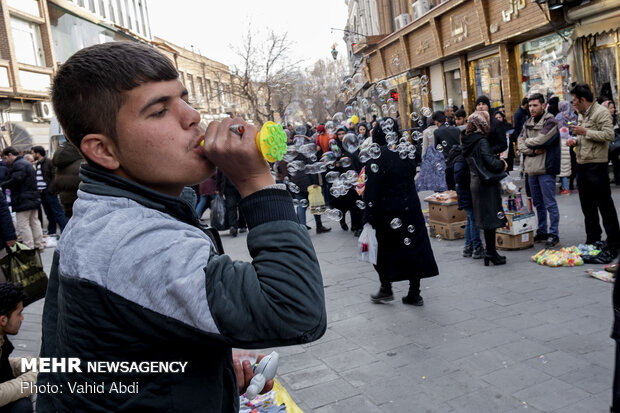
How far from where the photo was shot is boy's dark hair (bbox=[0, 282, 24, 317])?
3.70 meters

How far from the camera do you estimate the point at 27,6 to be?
25266 mm

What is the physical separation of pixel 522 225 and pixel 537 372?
4147 millimetres

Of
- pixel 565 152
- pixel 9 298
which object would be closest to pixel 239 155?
pixel 9 298

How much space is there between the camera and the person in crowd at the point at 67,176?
5656mm

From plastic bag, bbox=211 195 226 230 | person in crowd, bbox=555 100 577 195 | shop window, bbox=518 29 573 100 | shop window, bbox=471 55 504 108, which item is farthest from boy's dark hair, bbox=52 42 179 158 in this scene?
shop window, bbox=471 55 504 108

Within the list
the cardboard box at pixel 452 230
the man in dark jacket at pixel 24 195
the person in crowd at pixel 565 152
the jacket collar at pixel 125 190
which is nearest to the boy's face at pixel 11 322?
the jacket collar at pixel 125 190

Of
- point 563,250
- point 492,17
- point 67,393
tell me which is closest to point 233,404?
point 67,393

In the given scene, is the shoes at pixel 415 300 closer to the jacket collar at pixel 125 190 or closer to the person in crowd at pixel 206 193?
the jacket collar at pixel 125 190

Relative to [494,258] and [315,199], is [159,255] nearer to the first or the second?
[494,258]

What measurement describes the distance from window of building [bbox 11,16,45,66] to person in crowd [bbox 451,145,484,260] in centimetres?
2353

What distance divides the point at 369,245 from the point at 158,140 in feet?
16.7

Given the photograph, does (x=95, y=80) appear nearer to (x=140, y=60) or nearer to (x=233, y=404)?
(x=140, y=60)

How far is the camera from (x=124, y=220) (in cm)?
111

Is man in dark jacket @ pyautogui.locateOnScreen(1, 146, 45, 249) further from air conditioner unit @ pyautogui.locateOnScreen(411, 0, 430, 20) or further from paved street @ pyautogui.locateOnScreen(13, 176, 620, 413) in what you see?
air conditioner unit @ pyautogui.locateOnScreen(411, 0, 430, 20)
